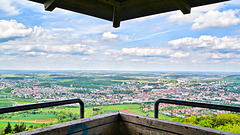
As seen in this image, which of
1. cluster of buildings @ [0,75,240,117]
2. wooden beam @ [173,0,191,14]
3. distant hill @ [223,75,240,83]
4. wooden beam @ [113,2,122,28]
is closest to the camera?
wooden beam @ [173,0,191,14]

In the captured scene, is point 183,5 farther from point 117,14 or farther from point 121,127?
point 121,127

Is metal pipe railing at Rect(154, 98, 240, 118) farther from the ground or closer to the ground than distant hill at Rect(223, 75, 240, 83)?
closer to the ground

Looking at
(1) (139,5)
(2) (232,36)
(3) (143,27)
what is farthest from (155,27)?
(1) (139,5)

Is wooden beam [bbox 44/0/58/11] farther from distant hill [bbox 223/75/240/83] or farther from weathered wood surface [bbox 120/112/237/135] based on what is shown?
distant hill [bbox 223/75/240/83]

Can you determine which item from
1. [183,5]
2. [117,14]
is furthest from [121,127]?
[183,5]

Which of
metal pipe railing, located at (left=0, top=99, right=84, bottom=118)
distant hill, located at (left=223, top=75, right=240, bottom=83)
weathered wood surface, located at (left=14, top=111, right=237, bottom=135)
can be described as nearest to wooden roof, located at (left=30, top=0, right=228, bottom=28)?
metal pipe railing, located at (left=0, top=99, right=84, bottom=118)

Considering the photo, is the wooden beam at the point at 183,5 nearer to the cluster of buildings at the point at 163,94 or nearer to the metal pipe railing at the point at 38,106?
the metal pipe railing at the point at 38,106

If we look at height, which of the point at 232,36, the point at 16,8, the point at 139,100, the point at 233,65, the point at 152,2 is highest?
the point at 16,8

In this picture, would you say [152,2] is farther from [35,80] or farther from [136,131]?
[35,80]
